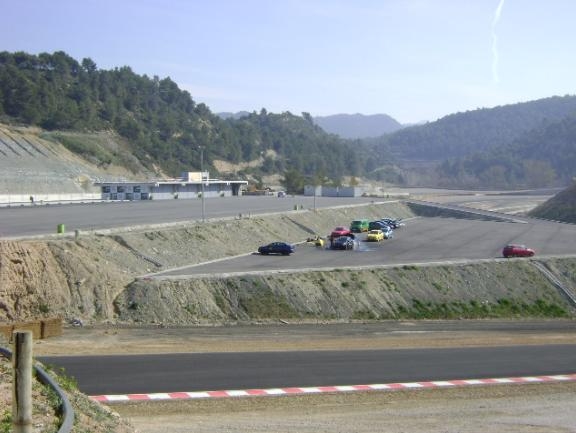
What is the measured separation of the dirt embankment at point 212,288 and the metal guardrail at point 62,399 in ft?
58.4

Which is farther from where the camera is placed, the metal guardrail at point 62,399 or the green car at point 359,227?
the green car at point 359,227

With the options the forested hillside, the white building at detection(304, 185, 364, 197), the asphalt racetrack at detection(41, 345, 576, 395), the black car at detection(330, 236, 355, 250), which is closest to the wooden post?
the asphalt racetrack at detection(41, 345, 576, 395)

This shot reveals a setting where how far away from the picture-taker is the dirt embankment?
32062 millimetres

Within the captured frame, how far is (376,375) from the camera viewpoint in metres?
21.6

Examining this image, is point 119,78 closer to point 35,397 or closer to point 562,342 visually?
point 562,342

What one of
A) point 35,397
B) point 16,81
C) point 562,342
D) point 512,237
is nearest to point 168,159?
point 16,81

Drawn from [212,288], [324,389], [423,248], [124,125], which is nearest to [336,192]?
[124,125]

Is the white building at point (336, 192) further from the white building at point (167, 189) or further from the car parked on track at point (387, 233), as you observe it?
the car parked on track at point (387, 233)

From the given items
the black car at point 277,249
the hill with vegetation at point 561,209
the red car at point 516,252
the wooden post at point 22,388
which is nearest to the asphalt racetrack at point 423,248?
the black car at point 277,249

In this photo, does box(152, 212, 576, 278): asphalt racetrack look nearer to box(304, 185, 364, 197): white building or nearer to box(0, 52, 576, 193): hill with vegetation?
box(304, 185, 364, 197): white building

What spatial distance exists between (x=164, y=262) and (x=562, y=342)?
22.5 m

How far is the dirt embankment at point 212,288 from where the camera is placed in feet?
105

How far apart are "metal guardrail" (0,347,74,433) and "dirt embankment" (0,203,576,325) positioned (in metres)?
17.8

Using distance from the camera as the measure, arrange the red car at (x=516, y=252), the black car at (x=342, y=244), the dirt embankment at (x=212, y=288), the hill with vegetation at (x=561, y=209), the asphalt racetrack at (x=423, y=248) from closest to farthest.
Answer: the dirt embankment at (x=212, y=288) < the asphalt racetrack at (x=423, y=248) < the red car at (x=516, y=252) < the black car at (x=342, y=244) < the hill with vegetation at (x=561, y=209)
